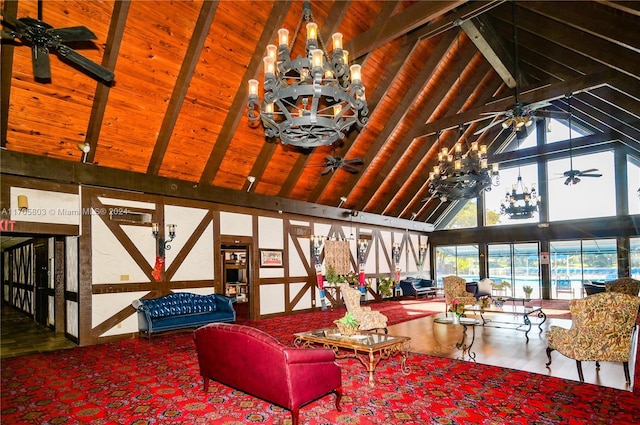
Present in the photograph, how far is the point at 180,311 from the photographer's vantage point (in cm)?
755

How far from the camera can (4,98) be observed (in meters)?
5.45

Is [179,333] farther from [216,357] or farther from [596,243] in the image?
[596,243]

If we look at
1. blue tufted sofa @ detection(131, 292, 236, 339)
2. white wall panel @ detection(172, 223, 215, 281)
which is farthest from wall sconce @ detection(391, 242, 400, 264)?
blue tufted sofa @ detection(131, 292, 236, 339)

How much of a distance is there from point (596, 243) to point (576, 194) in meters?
1.89

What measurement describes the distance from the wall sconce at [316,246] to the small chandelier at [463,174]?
4.63 m

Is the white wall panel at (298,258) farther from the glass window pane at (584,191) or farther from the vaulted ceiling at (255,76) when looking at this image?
the glass window pane at (584,191)

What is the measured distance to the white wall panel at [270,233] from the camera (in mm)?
10016

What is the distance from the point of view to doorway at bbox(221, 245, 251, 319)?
1006 centimetres

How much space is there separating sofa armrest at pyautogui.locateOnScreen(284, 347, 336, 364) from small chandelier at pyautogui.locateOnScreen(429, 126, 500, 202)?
181 inches

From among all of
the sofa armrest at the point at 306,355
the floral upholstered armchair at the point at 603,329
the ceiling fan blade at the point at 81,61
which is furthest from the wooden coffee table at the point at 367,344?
the ceiling fan blade at the point at 81,61

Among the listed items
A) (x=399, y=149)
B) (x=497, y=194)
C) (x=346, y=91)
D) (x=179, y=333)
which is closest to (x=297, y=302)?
(x=179, y=333)

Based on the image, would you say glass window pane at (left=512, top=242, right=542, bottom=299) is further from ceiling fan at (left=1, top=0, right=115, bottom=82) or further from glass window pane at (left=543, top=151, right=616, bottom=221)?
ceiling fan at (left=1, top=0, right=115, bottom=82)

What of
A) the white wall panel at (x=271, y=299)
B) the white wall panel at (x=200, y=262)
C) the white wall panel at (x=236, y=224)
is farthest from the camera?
the white wall panel at (x=271, y=299)

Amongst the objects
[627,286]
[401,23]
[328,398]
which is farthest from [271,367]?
[627,286]
